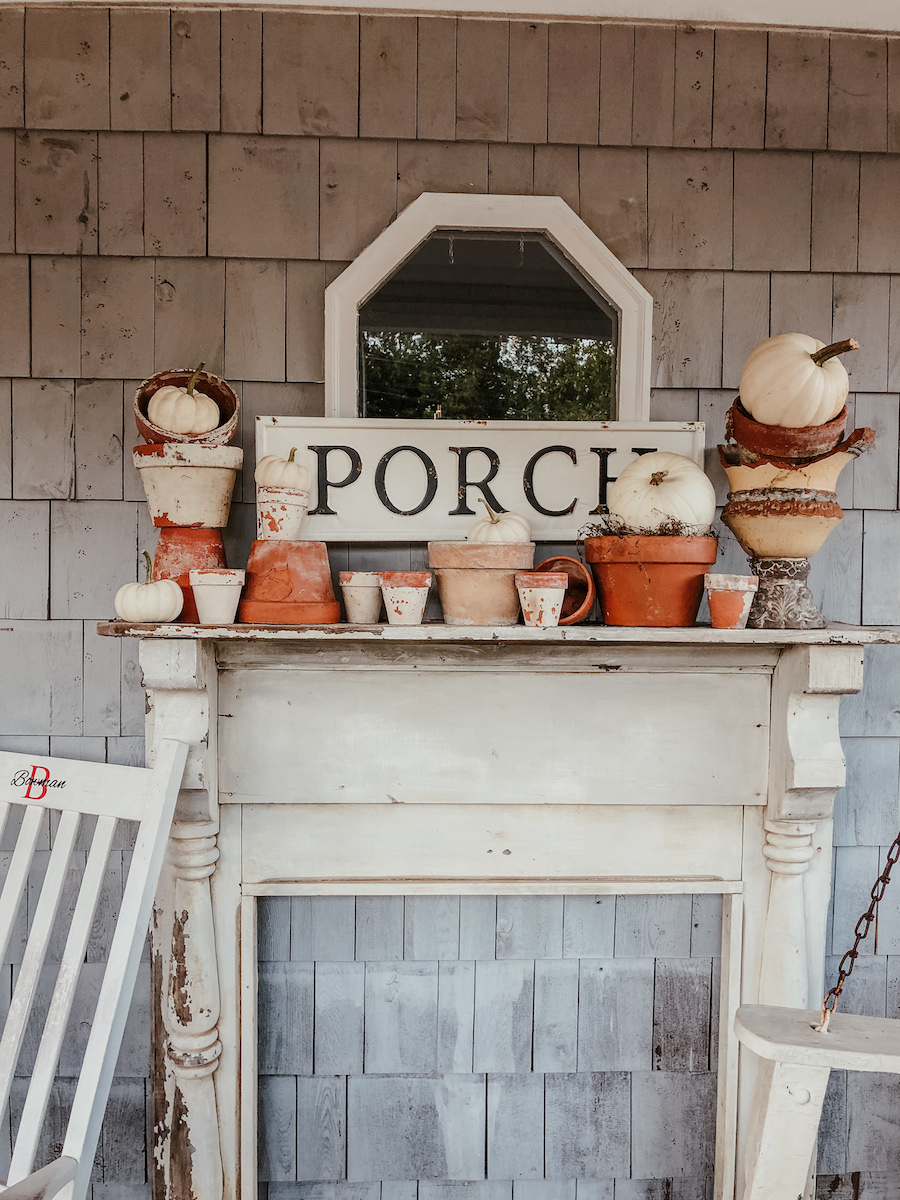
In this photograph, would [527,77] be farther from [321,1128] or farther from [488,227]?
[321,1128]

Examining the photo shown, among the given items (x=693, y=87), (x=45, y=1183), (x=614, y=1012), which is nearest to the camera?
(x=45, y=1183)

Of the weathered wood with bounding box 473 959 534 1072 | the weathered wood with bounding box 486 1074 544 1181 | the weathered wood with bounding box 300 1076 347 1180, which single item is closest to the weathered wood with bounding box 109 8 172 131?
the weathered wood with bounding box 473 959 534 1072

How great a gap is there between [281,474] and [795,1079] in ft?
3.90

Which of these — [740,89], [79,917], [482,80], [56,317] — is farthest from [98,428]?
[740,89]

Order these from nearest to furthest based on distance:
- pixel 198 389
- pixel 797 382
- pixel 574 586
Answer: pixel 797 382, pixel 574 586, pixel 198 389

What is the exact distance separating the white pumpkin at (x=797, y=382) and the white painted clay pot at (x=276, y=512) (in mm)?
818

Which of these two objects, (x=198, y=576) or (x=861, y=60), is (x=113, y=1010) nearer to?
(x=198, y=576)

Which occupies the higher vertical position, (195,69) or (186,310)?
(195,69)

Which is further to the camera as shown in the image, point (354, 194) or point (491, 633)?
point (354, 194)

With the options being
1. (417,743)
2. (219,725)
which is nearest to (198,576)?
(219,725)

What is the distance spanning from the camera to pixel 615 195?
5.40 feet

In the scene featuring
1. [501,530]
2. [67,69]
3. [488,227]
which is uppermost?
[67,69]

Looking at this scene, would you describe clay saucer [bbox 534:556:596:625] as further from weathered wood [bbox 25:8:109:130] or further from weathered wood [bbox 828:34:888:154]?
weathered wood [bbox 25:8:109:130]

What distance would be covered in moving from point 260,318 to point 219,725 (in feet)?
2.70
